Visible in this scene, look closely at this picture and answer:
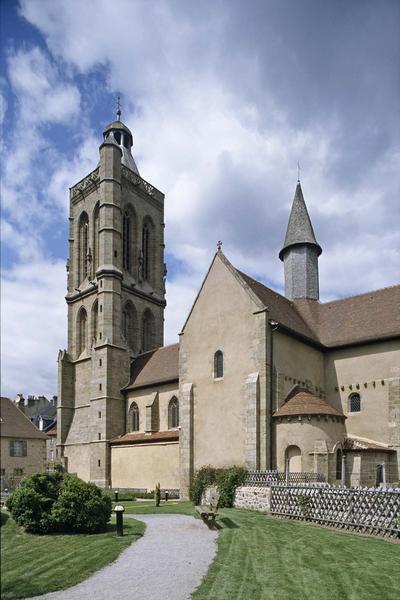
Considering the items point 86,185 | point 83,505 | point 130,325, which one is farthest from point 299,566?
point 86,185

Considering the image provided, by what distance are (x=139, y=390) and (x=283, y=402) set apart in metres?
17.1

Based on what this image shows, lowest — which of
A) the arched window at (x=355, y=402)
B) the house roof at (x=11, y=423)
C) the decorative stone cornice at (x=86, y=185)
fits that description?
the arched window at (x=355, y=402)

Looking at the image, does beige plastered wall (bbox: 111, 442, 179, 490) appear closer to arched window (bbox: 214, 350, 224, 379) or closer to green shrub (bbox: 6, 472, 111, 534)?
arched window (bbox: 214, 350, 224, 379)

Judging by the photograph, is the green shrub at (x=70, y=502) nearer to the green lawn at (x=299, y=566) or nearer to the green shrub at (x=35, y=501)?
the green shrub at (x=35, y=501)

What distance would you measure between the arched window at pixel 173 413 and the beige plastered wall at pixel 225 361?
6497 millimetres

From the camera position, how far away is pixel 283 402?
29.3 meters

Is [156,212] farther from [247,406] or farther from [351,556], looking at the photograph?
[351,556]

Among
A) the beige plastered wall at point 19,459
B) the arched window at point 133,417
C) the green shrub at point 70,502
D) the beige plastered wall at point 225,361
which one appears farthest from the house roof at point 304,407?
the beige plastered wall at point 19,459

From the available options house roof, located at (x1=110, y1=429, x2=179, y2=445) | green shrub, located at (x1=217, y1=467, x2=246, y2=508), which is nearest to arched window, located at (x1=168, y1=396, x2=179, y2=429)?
house roof, located at (x1=110, y1=429, x2=179, y2=445)

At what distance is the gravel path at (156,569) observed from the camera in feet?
24.1

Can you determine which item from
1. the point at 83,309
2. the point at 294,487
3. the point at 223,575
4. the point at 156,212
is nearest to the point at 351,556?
the point at 223,575

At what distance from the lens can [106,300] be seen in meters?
46.8

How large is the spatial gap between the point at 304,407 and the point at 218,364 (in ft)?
21.6

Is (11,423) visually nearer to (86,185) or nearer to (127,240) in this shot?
(127,240)
